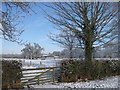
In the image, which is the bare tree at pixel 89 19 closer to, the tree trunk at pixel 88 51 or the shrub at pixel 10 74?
the tree trunk at pixel 88 51

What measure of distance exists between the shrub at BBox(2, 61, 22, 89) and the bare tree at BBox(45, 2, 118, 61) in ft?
14.8

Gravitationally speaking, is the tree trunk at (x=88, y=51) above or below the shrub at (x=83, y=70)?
above

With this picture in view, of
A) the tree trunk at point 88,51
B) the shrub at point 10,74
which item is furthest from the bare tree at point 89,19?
the shrub at point 10,74

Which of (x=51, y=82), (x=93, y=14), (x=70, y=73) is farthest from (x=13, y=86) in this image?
(x=93, y=14)

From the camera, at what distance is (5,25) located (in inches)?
161

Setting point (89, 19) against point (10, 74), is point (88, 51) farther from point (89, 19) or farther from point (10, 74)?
point (10, 74)

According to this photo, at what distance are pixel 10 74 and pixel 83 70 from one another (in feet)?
14.4

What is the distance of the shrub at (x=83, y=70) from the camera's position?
6433 millimetres

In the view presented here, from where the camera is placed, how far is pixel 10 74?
4789mm

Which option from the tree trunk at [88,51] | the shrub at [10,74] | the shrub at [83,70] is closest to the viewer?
the shrub at [10,74]

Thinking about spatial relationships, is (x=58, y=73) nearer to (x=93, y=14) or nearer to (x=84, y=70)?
(x=84, y=70)

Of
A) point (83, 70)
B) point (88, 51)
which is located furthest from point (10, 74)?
point (88, 51)

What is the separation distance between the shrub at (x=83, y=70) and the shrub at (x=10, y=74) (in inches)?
104

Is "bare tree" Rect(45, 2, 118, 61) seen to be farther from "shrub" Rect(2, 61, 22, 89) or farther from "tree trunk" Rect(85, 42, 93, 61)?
"shrub" Rect(2, 61, 22, 89)
